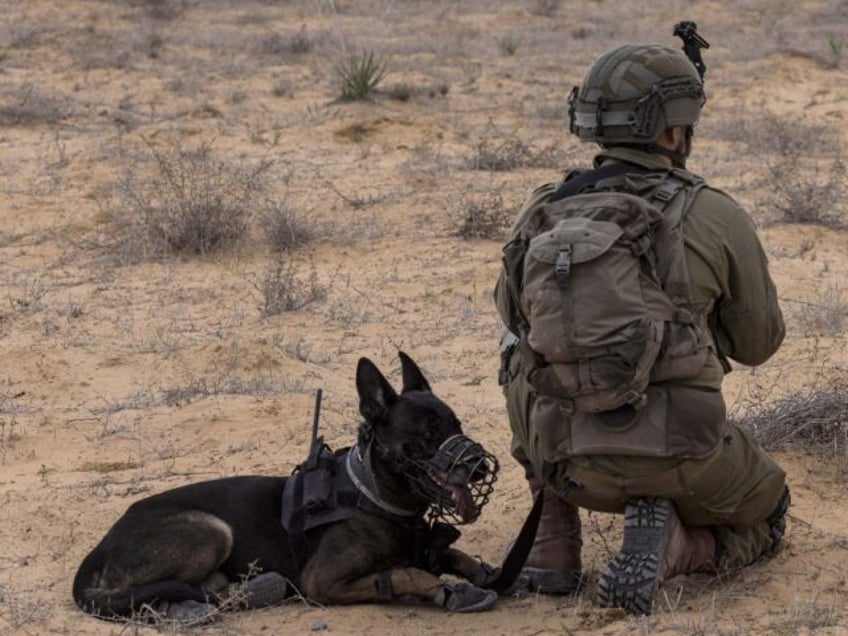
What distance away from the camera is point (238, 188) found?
1105 centimetres

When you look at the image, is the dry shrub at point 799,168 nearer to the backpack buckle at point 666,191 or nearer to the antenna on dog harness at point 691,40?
the antenna on dog harness at point 691,40

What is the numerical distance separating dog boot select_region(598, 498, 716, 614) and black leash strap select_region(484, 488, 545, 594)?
28 cm

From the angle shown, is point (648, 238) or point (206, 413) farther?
point (206, 413)

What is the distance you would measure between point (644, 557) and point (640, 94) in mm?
1370

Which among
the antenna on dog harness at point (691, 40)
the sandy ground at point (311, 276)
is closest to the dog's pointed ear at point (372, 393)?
the sandy ground at point (311, 276)

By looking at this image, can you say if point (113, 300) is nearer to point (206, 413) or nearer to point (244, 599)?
point (206, 413)

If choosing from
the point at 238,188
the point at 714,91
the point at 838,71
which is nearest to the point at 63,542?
the point at 238,188

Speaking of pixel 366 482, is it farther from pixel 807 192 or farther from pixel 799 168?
pixel 799 168

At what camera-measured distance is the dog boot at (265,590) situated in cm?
484

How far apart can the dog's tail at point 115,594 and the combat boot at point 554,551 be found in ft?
3.48

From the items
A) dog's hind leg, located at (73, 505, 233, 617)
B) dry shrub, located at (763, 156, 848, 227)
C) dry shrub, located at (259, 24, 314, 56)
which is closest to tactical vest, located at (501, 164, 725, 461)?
dog's hind leg, located at (73, 505, 233, 617)

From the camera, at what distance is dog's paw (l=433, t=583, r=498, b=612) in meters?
4.77

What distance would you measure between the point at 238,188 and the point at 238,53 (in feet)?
23.5

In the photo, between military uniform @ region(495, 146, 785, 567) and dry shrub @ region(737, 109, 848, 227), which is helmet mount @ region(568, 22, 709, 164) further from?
dry shrub @ region(737, 109, 848, 227)
